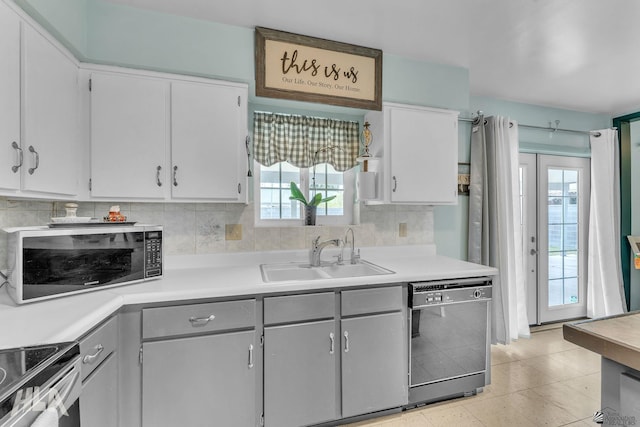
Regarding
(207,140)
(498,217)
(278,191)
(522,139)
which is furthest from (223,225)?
(522,139)

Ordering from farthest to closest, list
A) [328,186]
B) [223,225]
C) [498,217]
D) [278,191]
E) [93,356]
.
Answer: [498,217]
[328,186]
[278,191]
[223,225]
[93,356]

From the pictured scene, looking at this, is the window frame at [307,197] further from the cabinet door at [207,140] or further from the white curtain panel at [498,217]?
the white curtain panel at [498,217]

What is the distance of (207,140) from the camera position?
6.25ft

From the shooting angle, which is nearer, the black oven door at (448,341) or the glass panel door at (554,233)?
the black oven door at (448,341)

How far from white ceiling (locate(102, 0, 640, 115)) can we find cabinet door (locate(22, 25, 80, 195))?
552mm

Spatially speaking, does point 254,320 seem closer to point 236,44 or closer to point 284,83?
point 284,83

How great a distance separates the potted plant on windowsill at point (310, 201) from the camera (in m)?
2.38

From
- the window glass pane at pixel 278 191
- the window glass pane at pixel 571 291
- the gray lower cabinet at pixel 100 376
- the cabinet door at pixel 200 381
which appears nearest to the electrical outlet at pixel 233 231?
the window glass pane at pixel 278 191

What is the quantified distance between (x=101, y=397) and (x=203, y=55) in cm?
188

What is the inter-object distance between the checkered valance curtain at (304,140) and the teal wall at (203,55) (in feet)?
0.30

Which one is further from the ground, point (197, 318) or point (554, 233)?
point (554, 233)

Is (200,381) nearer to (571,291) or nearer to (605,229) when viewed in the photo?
(571,291)

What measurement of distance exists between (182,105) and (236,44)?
53 cm

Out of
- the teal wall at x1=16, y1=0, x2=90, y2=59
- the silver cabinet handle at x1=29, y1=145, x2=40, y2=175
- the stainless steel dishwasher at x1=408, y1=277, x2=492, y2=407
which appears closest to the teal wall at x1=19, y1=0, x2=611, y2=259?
the teal wall at x1=16, y1=0, x2=90, y2=59
